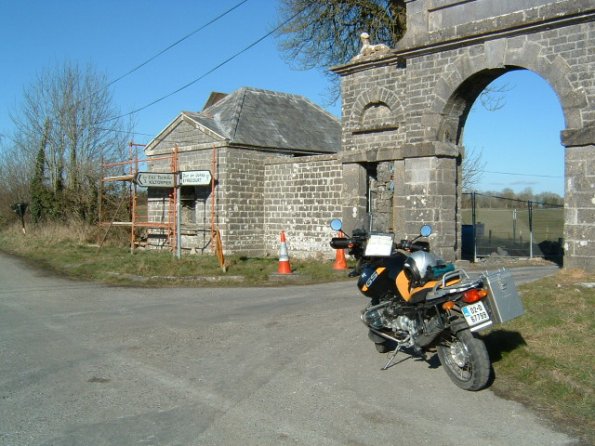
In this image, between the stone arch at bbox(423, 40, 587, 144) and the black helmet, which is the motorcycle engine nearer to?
the black helmet

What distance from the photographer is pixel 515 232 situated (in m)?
21.0

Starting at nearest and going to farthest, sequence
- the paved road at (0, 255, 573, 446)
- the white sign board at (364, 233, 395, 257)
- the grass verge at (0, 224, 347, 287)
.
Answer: the paved road at (0, 255, 573, 446) → the white sign board at (364, 233, 395, 257) → the grass verge at (0, 224, 347, 287)

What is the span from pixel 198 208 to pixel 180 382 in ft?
44.9

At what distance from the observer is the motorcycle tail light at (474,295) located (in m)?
5.51

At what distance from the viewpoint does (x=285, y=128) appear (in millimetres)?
20844

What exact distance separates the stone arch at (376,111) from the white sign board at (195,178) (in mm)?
4355

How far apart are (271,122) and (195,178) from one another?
12.2ft

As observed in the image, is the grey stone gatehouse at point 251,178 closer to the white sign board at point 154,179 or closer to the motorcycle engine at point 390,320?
the white sign board at point 154,179

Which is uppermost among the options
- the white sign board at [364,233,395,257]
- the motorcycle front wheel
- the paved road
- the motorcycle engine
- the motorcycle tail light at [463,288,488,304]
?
the white sign board at [364,233,395,257]

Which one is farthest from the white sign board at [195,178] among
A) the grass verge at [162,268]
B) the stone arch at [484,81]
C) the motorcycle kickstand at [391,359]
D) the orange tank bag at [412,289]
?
the orange tank bag at [412,289]

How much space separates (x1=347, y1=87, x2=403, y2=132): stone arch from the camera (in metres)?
15.9

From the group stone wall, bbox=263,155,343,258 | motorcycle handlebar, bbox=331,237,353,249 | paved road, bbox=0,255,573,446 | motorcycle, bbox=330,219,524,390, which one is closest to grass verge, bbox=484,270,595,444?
paved road, bbox=0,255,573,446

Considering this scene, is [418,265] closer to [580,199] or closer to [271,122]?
[580,199]

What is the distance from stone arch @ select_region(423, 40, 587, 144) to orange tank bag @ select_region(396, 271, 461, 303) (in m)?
7.46
